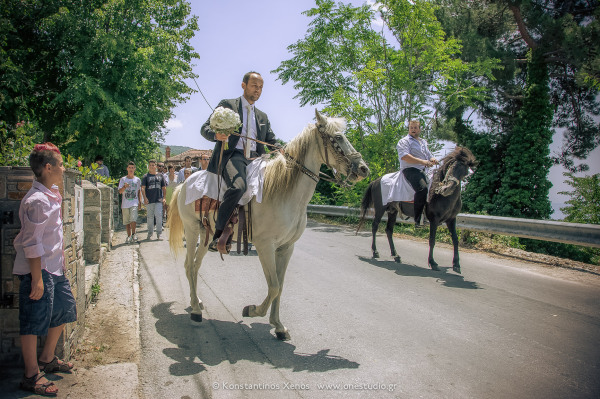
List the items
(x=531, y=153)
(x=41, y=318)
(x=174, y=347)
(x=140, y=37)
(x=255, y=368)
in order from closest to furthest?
1. (x=41, y=318)
2. (x=255, y=368)
3. (x=174, y=347)
4. (x=531, y=153)
5. (x=140, y=37)

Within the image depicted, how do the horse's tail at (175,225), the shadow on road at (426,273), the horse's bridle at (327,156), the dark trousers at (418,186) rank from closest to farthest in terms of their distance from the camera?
1. the horse's bridle at (327,156)
2. the horse's tail at (175,225)
3. the shadow on road at (426,273)
4. the dark trousers at (418,186)

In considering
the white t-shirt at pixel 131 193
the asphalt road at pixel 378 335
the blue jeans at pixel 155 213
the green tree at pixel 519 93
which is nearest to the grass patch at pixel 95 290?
the asphalt road at pixel 378 335

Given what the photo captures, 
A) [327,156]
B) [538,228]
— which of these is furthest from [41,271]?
[538,228]

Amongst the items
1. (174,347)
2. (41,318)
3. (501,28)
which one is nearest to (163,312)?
(174,347)

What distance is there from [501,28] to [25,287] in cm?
2082

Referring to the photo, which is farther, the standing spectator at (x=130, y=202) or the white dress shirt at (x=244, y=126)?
the standing spectator at (x=130, y=202)

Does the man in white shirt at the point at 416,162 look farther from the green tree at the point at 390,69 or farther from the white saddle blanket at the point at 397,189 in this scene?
the green tree at the point at 390,69

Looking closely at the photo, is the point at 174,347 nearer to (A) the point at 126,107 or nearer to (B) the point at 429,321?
(B) the point at 429,321

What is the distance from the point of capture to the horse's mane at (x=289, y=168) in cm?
451

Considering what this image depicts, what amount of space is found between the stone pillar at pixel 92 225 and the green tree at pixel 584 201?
1839 centimetres

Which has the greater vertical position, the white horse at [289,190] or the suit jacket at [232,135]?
the suit jacket at [232,135]

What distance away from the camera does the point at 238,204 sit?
4.55 metres

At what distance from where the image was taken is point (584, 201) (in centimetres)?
1756

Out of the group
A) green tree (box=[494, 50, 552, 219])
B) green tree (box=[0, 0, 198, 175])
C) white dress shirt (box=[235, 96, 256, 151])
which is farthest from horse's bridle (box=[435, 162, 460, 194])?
green tree (box=[0, 0, 198, 175])
